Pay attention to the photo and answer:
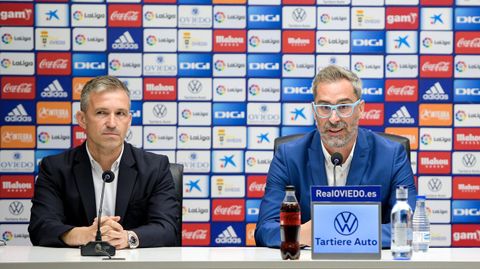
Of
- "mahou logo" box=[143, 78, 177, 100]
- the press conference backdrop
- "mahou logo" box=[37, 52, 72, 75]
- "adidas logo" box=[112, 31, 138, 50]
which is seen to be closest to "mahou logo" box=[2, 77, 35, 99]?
the press conference backdrop

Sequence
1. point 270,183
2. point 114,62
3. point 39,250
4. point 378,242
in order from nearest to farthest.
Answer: point 378,242 → point 39,250 → point 270,183 → point 114,62

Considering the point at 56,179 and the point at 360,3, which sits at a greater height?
the point at 360,3

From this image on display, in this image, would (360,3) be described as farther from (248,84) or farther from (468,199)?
(468,199)

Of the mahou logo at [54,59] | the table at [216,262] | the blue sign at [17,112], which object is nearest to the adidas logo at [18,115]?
the blue sign at [17,112]

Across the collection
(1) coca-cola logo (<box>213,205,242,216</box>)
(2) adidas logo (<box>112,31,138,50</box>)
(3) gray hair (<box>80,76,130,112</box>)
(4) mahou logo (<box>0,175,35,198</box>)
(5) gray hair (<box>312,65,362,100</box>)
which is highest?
(2) adidas logo (<box>112,31,138,50</box>)

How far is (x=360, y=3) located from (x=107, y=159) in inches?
98.0

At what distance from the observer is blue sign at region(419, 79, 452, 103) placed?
548 cm

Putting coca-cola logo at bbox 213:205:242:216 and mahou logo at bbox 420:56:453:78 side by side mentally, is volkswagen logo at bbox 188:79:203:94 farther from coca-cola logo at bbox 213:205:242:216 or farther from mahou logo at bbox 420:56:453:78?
mahou logo at bbox 420:56:453:78

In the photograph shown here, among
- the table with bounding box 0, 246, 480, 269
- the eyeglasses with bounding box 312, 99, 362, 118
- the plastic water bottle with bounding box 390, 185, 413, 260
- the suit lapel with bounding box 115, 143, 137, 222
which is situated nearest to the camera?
the table with bounding box 0, 246, 480, 269

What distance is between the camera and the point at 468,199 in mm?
5516

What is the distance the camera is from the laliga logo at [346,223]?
2709 mm

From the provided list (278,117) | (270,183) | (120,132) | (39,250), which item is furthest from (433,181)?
(39,250)

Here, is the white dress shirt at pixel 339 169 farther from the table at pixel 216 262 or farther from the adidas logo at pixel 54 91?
the adidas logo at pixel 54 91

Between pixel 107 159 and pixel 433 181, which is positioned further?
pixel 433 181
